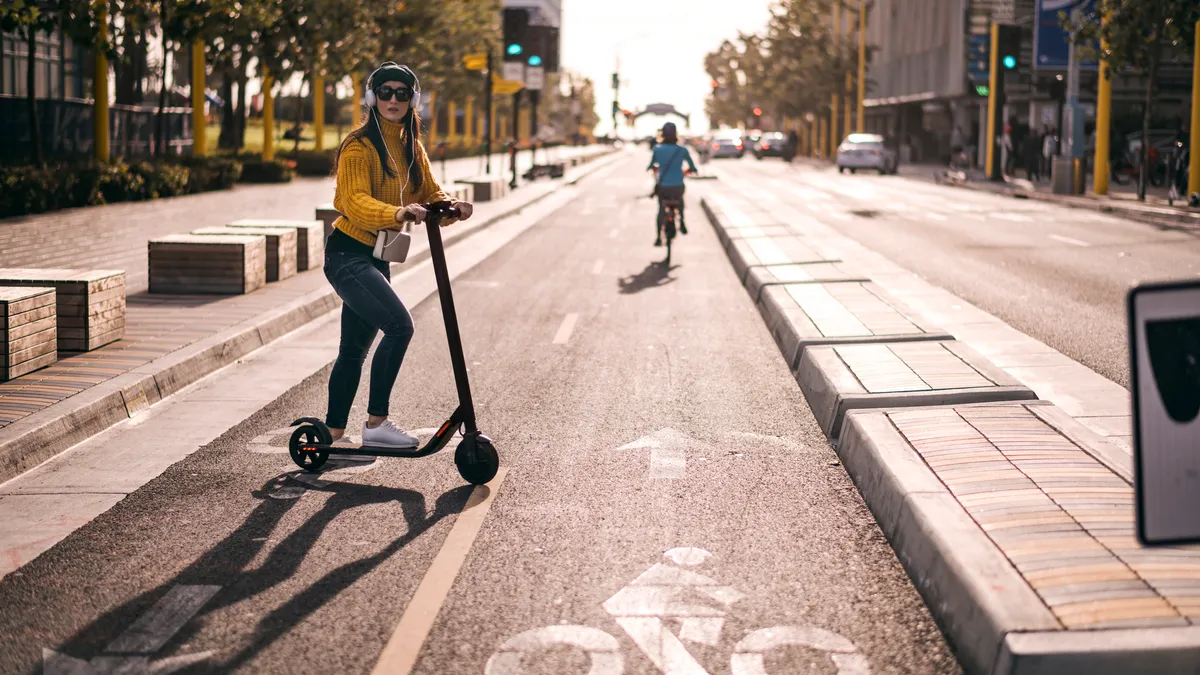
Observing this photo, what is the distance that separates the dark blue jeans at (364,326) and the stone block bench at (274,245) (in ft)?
24.0

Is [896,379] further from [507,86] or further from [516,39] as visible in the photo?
[507,86]

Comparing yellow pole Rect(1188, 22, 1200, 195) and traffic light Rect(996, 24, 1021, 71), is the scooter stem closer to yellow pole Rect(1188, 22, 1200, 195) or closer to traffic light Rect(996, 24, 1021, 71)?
yellow pole Rect(1188, 22, 1200, 195)

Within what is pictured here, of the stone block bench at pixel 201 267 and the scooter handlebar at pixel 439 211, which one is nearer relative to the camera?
the scooter handlebar at pixel 439 211

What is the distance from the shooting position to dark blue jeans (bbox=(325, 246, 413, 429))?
6684 millimetres

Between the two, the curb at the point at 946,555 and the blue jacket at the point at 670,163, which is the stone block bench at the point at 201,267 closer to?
the blue jacket at the point at 670,163

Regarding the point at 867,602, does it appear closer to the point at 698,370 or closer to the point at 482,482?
the point at 482,482

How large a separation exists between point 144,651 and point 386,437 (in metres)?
2.55

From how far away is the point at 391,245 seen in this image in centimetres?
653

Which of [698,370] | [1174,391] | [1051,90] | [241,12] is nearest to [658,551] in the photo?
[1174,391]

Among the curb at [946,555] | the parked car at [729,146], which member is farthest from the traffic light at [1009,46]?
the parked car at [729,146]

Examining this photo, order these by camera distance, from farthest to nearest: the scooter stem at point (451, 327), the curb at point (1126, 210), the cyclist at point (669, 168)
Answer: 1. the curb at point (1126, 210)
2. the cyclist at point (669, 168)
3. the scooter stem at point (451, 327)

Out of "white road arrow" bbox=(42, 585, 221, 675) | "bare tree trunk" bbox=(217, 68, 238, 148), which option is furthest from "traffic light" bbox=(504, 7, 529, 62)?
"white road arrow" bbox=(42, 585, 221, 675)

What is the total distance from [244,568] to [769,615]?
2.08 meters

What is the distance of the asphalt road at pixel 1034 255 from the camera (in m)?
12.2
